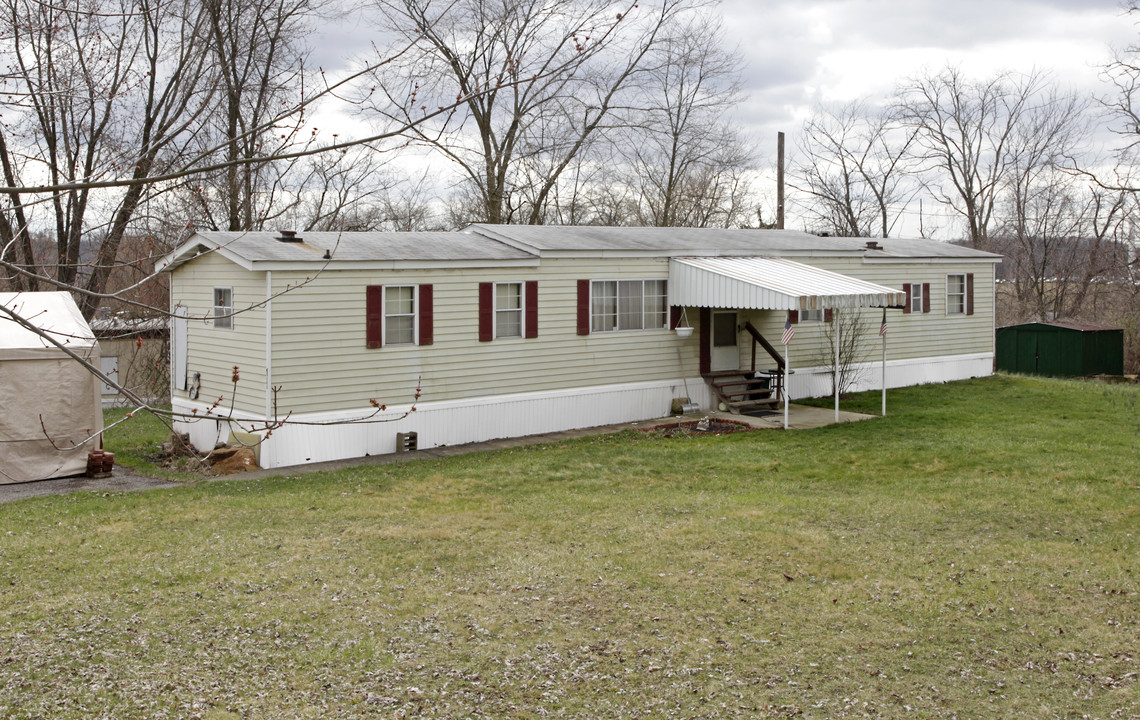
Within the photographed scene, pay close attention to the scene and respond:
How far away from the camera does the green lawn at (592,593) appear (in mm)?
6398

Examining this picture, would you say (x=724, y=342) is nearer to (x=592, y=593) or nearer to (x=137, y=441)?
(x=137, y=441)

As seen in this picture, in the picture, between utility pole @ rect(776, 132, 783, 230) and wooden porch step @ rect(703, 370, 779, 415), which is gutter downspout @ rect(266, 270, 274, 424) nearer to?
wooden porch step @ rect(703, 370, 779, 415)

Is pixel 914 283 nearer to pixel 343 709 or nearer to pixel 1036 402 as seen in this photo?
pixel 1036 402

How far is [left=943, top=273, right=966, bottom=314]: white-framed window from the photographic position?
927 inches

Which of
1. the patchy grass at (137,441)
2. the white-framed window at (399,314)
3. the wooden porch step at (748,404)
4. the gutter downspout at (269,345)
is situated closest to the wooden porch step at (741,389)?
the wooden porch step at (748,404)

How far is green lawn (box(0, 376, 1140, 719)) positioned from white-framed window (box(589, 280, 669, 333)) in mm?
4182

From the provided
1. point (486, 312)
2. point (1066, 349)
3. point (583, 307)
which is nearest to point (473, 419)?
point (486, 312)

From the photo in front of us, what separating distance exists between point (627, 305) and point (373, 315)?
5.01 metres

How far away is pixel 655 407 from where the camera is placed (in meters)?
18.3

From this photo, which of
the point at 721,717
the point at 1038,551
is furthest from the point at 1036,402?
the point at 721,717

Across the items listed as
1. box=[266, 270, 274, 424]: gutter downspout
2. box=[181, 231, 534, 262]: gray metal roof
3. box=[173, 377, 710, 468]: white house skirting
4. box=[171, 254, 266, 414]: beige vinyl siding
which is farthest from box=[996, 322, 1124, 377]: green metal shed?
box=[266, 270, 274, 424]: gutter downspout

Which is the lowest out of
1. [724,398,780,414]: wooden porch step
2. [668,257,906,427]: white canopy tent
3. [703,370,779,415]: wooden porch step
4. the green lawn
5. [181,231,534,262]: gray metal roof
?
the green lawn

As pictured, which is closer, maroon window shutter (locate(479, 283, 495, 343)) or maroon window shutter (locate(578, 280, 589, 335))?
maroon window shutter (locate(479, 283, 495, 343))

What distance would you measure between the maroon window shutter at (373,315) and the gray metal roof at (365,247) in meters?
0.50
